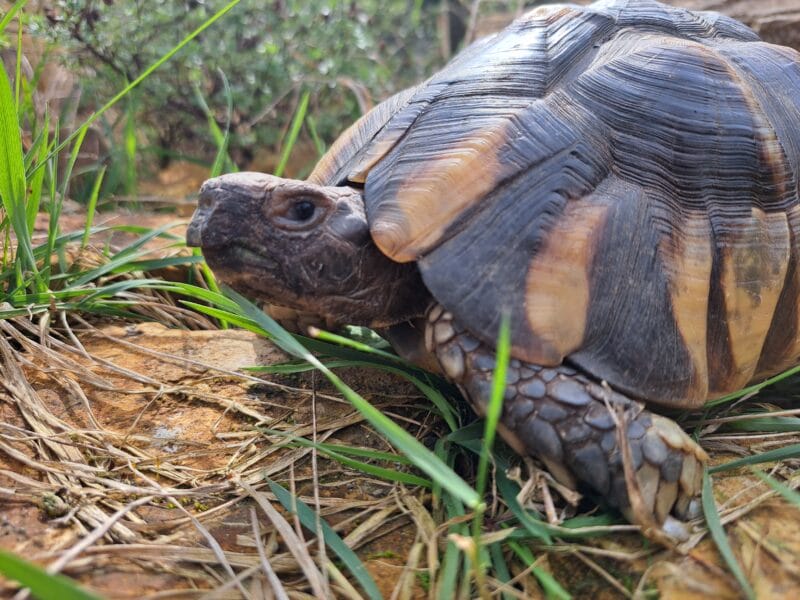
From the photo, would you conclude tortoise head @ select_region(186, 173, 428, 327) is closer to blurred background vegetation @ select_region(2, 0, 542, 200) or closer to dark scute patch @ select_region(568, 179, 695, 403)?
dark scute patch @ select_region(568, 179, 695, 403)

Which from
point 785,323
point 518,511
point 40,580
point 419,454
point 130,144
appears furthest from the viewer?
point 130,144

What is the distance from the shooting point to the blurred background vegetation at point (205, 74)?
3748 millimetres

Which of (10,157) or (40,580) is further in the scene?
(10,157)

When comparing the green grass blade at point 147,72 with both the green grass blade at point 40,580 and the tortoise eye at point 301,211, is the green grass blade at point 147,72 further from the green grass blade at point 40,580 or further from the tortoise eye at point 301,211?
the green grass blade at point 40,580

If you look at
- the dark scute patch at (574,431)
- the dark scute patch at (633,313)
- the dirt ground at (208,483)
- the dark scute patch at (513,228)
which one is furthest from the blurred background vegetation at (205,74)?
the dark scute patch at (574,431)

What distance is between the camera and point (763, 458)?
155 centimetres

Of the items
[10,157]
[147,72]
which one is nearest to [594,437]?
[147,72]

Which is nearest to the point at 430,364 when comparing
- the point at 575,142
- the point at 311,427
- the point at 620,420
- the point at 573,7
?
the point at 311,427

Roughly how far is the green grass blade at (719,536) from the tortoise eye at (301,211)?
123 cm

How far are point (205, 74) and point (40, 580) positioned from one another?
405 centimetres

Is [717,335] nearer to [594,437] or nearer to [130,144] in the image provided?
[594,437]

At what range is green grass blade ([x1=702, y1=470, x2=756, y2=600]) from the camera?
1232 millimetres

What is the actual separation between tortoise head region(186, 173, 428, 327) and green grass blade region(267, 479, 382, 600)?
534 mm

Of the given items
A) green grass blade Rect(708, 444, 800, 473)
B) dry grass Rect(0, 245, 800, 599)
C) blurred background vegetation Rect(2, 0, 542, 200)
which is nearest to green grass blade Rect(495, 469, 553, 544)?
dry grass Rect(0, 245, 800, 599)
